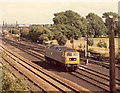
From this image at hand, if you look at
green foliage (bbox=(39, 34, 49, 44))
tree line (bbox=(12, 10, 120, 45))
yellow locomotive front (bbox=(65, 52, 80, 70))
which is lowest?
yellow locomotive front (bbox=(65, 52, 80, 70))

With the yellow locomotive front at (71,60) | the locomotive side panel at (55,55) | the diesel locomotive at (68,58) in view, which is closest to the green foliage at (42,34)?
the locomotive side panel at (55,55)

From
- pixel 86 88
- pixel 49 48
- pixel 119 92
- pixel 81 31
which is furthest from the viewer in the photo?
pixel 81 31

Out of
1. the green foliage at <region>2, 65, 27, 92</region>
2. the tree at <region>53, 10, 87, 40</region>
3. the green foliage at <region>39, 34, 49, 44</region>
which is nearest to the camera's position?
the green foliage at <region>2, 65, 27, 92</region>

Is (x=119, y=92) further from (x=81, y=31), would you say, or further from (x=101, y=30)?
(x=101, y=30)

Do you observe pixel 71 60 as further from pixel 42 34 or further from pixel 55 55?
pixel 42 34

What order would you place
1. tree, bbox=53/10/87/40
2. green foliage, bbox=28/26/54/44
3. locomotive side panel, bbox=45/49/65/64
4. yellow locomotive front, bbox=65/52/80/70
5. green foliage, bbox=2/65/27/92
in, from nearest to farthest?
green foliage, bbox=2/65/27/92, yellow locomotive front, bbox=65/52/80/70, locomotive side panel, bbox=45/49/65/64, green foliage, bbox=28/26/54/44, tree, bbox=53/10/87/40

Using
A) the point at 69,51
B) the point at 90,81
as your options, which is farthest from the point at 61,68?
the point at 90,81

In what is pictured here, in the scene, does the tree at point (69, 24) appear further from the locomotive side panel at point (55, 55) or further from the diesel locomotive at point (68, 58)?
the diesel locomotive at point (68, 58)

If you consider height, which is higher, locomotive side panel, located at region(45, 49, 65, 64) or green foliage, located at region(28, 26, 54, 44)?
green foliage, located at region(28, 26, 54, 44)

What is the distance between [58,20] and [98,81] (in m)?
62.8

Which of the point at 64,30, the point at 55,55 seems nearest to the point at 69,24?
the point at 64,30

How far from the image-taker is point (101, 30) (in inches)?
3615

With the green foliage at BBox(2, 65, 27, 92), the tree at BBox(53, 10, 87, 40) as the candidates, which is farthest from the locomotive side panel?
the tree at BBox(53, 10, 87, 40)

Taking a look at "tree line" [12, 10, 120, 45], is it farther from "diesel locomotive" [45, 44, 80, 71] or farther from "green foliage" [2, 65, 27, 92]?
"green foliage" [2, 65, 27, 92]
